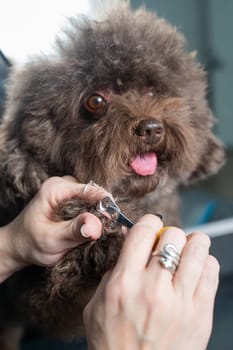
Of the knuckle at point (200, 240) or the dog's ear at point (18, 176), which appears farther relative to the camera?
the dog's ear at point (18, 176)

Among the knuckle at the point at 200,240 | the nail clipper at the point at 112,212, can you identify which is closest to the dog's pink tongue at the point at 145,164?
the nail clipper at the point at 112,212

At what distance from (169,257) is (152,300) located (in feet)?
0.18

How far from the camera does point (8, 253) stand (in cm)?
90

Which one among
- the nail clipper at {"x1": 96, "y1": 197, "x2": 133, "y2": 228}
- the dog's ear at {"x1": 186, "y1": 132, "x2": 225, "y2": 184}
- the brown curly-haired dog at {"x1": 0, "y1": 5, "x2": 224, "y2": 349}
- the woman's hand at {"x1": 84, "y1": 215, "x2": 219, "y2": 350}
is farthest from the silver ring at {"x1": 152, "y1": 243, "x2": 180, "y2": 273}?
the dog's ear at {"x1": 186, "y1": 132, "x2": 225, "y2": 184}

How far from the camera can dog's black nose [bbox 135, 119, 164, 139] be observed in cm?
91

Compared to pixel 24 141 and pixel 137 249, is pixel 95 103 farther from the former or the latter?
pixel 137 249

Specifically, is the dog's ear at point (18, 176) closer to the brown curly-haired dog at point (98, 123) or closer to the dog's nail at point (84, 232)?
the brown curly-haired dog at point (98, 123)

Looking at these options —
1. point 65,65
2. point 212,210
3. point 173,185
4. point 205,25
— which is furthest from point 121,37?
point 205,25

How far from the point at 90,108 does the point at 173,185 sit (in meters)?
0.31

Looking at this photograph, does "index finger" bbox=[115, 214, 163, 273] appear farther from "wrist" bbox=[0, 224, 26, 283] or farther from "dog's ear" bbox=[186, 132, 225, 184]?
"dog's ear" bbox=[186, 132, 225, 184]

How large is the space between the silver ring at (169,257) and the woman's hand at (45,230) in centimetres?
17

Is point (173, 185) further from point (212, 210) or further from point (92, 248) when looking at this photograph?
point (212, 210)

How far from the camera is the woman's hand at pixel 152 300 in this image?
580mm

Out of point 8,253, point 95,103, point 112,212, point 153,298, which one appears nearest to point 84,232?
point 112,212
